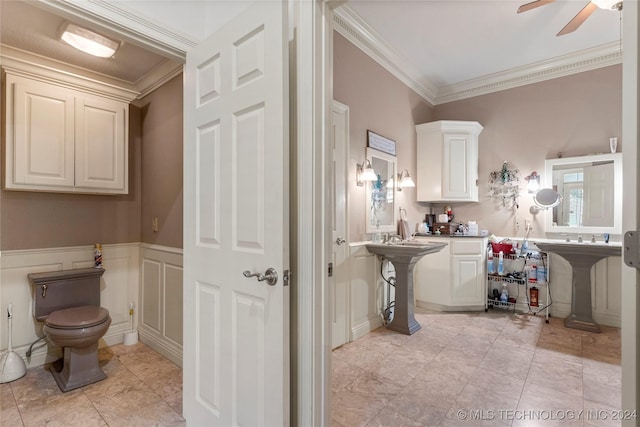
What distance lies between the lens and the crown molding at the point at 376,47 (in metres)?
2.83

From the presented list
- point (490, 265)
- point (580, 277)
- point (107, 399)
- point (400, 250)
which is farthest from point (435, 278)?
point (107, 399)

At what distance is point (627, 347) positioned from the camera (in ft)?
2.40

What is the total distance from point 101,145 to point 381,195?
2714mm

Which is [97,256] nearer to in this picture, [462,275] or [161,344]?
[161,344]

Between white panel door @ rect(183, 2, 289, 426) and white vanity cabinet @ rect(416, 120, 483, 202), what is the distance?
128 inches

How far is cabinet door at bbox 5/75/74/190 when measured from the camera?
7.29 feet

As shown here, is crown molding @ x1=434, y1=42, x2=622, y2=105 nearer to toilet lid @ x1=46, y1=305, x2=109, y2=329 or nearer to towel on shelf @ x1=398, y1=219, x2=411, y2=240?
towel on shelf @ x1=398, y1=219, x2=411, y2=240

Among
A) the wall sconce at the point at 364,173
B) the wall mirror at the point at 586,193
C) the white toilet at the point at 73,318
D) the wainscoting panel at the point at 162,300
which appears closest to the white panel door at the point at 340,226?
the wall sconce at the point at 364,173

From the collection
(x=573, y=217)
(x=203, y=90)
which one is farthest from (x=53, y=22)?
(x=573, y=217)

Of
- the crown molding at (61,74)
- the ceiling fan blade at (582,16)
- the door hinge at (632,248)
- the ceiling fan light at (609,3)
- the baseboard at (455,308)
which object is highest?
the ceiling fan blade at (582,16)

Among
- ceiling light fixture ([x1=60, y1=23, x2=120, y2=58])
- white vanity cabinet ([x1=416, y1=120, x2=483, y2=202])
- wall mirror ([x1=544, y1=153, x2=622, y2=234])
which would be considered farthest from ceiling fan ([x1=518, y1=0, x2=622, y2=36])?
ceiling light fixture ([x1=60, y1=23, x2=120, y2=58])

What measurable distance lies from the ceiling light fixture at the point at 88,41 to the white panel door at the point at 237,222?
99 centimetres

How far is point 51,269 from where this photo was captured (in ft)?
8.33

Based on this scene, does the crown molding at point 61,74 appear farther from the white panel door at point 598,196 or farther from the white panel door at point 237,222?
the white panel door at point 598,196
